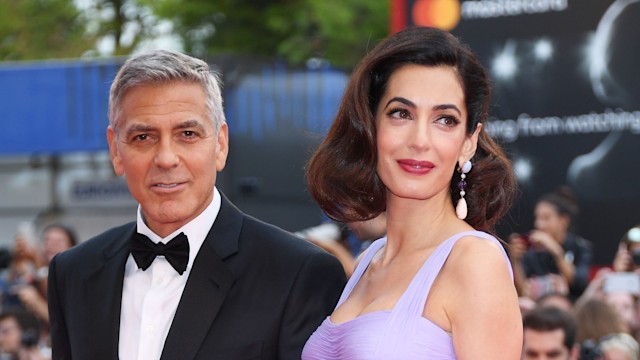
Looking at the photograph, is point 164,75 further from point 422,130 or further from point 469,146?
point 469,146

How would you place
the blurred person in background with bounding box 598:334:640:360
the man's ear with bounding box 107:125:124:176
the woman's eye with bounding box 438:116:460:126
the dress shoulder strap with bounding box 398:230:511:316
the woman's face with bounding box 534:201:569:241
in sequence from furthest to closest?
the woman's face with bounding box 534:201:569:241
the blurred person in background with bounding box 598:334:640:360
the man's ear with bounding box 107:125:124:176
the woman's eye with bounding box 438:116:460:126
the dress shoulder strap with bounding box 398:230:511:316

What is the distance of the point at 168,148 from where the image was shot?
318 centimetres

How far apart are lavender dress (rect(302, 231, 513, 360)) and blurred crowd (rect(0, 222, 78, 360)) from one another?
4821 millimetres

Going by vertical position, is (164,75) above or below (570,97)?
above

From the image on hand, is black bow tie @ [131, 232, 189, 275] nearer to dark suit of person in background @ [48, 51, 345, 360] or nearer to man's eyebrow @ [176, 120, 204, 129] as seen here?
dark suit of person in background @ [48, 51, 345, 360]

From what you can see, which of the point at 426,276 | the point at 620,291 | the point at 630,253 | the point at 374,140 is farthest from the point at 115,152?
the point at 620,291

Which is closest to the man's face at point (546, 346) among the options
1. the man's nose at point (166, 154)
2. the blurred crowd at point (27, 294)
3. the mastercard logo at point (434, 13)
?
the mastercard logo at point (434, 13)

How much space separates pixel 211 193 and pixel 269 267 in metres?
0.28

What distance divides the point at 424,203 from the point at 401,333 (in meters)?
0.42

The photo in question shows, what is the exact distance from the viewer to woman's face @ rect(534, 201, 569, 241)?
679cm

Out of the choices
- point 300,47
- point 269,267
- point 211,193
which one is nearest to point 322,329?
point 269,267

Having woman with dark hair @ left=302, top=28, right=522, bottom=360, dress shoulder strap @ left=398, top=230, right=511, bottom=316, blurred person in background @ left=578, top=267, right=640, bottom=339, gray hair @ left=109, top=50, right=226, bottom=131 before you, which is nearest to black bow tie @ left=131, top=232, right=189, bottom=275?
gray hair @ left=109, top=50, right=226, bottom=131

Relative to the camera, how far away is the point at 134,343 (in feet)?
10.5

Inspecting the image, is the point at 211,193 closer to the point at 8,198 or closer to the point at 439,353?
the point at 439,353
